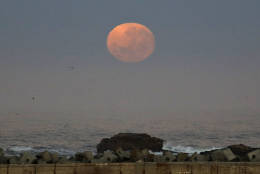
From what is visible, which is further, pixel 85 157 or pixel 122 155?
pixel 122 155

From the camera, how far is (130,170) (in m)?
11.9

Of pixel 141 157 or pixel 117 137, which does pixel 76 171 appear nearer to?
pixel 141 157

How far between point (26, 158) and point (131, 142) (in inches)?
2951

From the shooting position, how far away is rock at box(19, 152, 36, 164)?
13.4 metres

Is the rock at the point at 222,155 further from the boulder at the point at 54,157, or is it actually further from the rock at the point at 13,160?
the rock at the point at 13,160

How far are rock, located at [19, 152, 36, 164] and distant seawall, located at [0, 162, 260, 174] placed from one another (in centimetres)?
200

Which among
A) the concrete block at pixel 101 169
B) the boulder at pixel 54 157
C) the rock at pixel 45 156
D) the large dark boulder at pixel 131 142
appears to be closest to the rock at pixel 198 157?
the concrete block at pixel 101 169

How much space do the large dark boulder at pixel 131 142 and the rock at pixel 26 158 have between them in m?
71.7

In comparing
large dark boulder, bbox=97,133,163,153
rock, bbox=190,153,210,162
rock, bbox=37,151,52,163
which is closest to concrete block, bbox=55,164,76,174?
rock, bbox=37,151,52,163

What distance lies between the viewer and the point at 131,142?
87.6m

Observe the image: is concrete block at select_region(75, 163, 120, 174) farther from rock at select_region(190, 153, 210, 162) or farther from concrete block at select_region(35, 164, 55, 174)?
rock at select_region(190, 153, 210, 162)

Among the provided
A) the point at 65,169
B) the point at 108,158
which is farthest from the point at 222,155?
the point at 65,169

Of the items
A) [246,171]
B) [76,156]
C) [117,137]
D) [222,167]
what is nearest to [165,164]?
[222,167]

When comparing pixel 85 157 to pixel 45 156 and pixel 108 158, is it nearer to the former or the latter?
pixel 108 158
